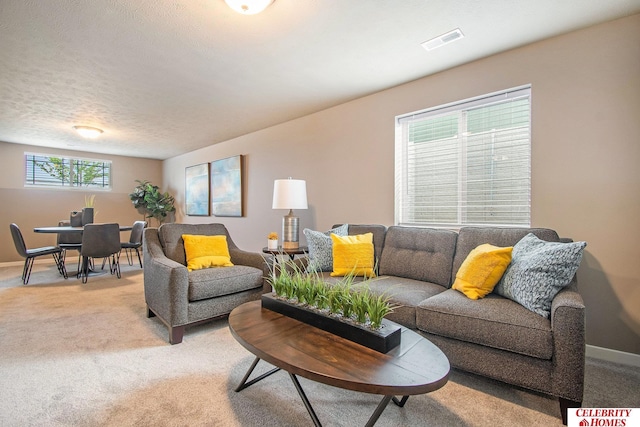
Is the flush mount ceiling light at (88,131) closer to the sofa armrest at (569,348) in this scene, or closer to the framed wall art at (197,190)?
the framed wall art at (197,190)

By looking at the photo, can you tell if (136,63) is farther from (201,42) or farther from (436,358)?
(436,358)

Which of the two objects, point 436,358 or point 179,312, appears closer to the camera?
point 436,358

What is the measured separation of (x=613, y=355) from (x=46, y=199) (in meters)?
8.44

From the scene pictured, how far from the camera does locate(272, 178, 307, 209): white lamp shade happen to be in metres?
3.29

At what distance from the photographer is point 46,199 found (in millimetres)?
5906

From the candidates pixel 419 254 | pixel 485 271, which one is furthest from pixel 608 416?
pixel 419 254

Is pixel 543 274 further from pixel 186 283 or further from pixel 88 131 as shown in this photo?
pixel 88 131

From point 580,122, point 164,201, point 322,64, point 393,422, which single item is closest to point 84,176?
point 164,201

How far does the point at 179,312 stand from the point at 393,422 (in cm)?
175

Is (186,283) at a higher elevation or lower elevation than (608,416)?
higher

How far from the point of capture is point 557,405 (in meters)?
1.60

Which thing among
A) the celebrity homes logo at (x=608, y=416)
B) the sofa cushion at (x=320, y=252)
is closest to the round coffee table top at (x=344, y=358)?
the celebrity homes logo at (x=608, y=416)

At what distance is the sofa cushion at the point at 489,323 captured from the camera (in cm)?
153

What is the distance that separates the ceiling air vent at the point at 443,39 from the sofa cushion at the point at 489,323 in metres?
1.88
